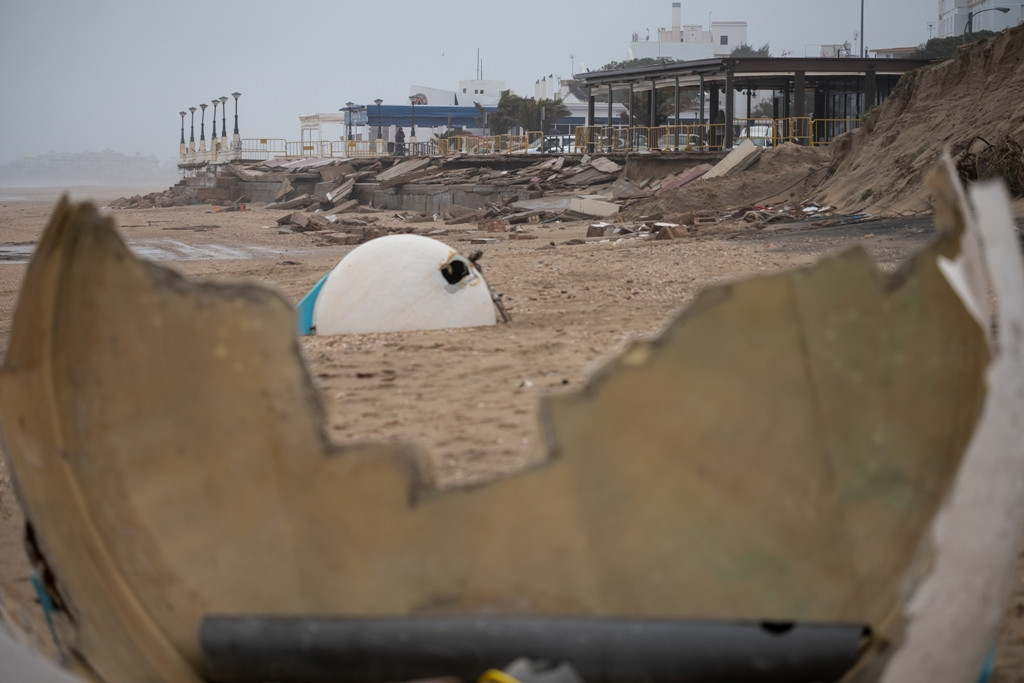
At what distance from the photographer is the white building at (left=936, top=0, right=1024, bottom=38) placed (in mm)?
62062

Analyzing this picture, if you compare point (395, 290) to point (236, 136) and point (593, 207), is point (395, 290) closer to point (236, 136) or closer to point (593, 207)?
point (593, 207)

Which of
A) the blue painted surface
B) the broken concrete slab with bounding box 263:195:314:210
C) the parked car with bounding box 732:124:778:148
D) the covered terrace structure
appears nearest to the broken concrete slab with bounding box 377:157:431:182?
the broken concrete slab with bounding box 263:195:314:210

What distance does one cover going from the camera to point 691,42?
376ft

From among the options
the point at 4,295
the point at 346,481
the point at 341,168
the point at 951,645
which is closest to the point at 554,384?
the point at 346,481

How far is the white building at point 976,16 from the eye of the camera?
62062mm

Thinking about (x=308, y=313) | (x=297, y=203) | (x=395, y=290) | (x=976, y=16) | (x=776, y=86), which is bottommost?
(x=308, y=313)

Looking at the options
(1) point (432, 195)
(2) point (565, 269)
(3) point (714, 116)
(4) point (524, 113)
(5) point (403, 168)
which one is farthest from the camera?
(4) point (524, 113)

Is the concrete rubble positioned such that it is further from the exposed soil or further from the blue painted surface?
the blue painted surface

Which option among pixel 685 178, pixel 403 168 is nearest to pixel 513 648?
pixel 685 178

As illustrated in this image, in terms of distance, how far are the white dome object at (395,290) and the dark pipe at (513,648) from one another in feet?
17.8

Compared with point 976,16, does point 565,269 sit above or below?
below

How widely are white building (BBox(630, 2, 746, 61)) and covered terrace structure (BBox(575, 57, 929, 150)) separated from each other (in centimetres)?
6952

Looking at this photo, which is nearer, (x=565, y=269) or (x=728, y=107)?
(x=565, y=269)

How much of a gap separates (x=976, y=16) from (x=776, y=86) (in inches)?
1523
